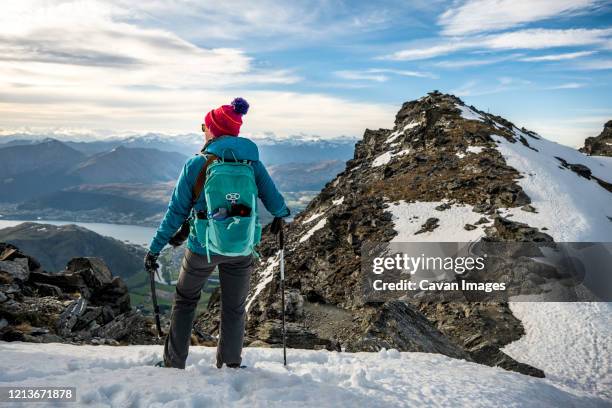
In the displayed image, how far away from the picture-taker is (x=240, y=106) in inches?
265

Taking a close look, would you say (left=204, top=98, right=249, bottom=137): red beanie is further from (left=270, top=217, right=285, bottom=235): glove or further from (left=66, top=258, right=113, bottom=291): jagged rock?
(left=66, top=258, right=113, bottom=291): jagged rock

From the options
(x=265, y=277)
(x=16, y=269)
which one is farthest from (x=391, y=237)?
(x=16, y=269)

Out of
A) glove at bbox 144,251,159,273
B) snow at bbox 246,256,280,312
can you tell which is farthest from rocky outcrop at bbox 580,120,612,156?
glove at bbox 144,251,159,273

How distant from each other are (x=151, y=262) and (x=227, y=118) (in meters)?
2.66

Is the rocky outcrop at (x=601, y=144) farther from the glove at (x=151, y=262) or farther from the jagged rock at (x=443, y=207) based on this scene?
the glove at (x=151, y=262)

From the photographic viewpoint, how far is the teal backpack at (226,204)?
20.5 feet

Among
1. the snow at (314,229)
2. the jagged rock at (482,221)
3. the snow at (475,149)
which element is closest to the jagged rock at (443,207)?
the jagged rock at (482,221)

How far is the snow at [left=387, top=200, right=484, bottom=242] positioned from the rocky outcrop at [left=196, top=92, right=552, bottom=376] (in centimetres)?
57

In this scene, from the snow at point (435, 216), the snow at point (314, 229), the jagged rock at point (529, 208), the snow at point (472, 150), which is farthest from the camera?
the snow at point (472, 150)

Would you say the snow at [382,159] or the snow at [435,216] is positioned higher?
the snow at [382,159]

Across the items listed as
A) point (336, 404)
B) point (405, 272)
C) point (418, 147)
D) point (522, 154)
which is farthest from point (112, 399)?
point (418, 147)

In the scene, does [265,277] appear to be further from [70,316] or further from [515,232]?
[70,316]

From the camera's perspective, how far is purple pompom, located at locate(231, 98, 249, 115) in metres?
6.71

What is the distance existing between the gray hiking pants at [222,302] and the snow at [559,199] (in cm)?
2689
